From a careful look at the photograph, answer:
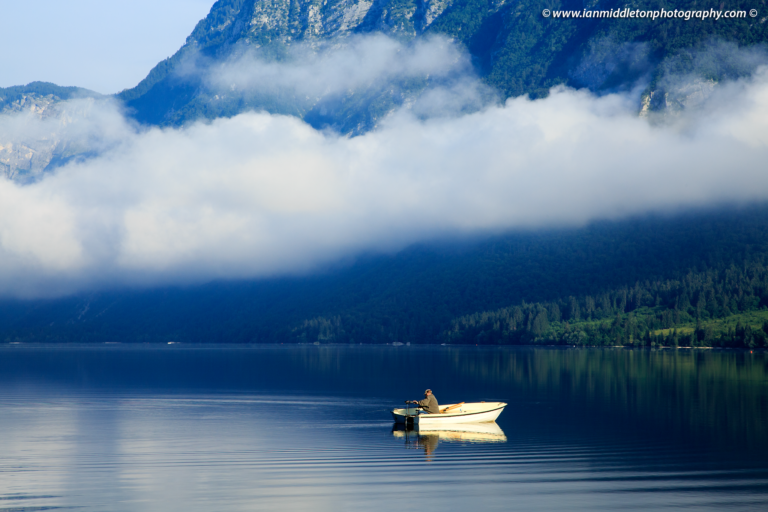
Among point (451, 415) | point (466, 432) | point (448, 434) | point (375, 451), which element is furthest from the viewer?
point (451, 415)

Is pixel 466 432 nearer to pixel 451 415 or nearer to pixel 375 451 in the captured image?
pixel 451 415

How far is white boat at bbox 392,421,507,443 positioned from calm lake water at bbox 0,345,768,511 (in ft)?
1.23

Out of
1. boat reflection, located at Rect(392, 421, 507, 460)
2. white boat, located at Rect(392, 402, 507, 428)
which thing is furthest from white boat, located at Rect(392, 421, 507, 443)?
white boat, located at Rect(392, 402, 507, 428)

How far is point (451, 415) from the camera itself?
61594 mm

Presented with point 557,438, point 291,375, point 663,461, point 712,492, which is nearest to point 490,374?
point 291,375

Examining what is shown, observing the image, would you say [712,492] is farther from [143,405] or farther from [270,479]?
[143,405]

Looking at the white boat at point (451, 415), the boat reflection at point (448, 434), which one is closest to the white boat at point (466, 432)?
the boat reflection at point (448, 434)

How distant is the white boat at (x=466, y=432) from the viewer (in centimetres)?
5647

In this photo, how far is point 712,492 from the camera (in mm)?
36969

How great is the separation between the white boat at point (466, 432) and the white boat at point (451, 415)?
1.14ft

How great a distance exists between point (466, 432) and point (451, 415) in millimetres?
1770

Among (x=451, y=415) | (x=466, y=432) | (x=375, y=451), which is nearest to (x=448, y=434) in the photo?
(x=466, y=432)

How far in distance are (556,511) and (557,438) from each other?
2252 centimetres

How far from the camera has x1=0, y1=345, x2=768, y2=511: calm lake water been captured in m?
35.6
